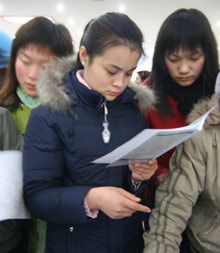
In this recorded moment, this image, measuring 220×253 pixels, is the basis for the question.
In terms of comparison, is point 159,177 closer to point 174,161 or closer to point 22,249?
point 174,161

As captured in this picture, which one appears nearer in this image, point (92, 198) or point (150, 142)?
point (150, 142)

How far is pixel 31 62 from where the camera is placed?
98cm

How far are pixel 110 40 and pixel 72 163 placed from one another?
1.32 ft

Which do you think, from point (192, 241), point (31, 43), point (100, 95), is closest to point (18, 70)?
point (31, 43)

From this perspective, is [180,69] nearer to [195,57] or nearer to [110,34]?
[195,57]

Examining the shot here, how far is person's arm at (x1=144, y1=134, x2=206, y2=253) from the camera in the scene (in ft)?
2.68

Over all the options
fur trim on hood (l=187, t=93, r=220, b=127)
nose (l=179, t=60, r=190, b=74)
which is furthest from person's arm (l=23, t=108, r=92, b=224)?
nose (l=179, t=60, r=190, b=74)

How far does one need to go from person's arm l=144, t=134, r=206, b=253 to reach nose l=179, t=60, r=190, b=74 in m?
0.35

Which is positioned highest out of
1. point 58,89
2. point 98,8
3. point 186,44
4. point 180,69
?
point 98,8

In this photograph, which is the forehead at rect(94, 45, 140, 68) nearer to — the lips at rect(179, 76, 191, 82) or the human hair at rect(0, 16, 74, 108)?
the human hair at rect(0, 16, 74, 108)

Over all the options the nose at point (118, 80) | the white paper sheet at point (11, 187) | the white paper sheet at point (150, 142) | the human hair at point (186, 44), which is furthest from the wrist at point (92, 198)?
the human hair at point (186, 44)

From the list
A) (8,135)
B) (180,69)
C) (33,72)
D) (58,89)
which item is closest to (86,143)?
(58,89)

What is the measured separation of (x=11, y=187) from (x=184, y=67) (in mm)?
831

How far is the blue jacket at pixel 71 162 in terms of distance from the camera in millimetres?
720
